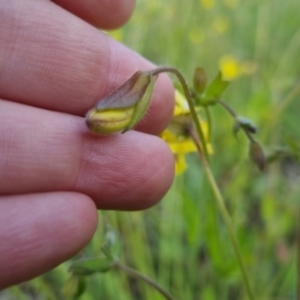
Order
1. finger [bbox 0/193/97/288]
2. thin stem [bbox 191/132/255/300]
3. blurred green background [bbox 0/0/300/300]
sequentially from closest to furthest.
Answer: finger [bbox 0/193/97/288] < thin stem [bbox 191/132/255/300] < blurred green background [bbox 0/0/300/300]

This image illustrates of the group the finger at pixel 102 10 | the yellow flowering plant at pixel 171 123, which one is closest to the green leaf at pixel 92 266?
the yellow flowering plant at pixel 171 123

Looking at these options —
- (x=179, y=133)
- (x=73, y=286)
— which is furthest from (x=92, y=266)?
(x=179, y=133)

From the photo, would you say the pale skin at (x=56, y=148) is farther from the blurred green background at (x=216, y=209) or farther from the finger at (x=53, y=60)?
the blurred green background at (x=216, y=209)

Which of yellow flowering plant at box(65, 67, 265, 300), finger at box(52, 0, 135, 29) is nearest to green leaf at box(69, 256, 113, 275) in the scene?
yellow flowering plant at box(65, 67, 265, 300)

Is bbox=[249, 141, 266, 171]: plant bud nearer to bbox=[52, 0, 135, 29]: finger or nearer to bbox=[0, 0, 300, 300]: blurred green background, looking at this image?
bbox=[0, 0, 300, 300]: blurred green background

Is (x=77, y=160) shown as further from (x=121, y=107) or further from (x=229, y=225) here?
(x=229, y=225)
